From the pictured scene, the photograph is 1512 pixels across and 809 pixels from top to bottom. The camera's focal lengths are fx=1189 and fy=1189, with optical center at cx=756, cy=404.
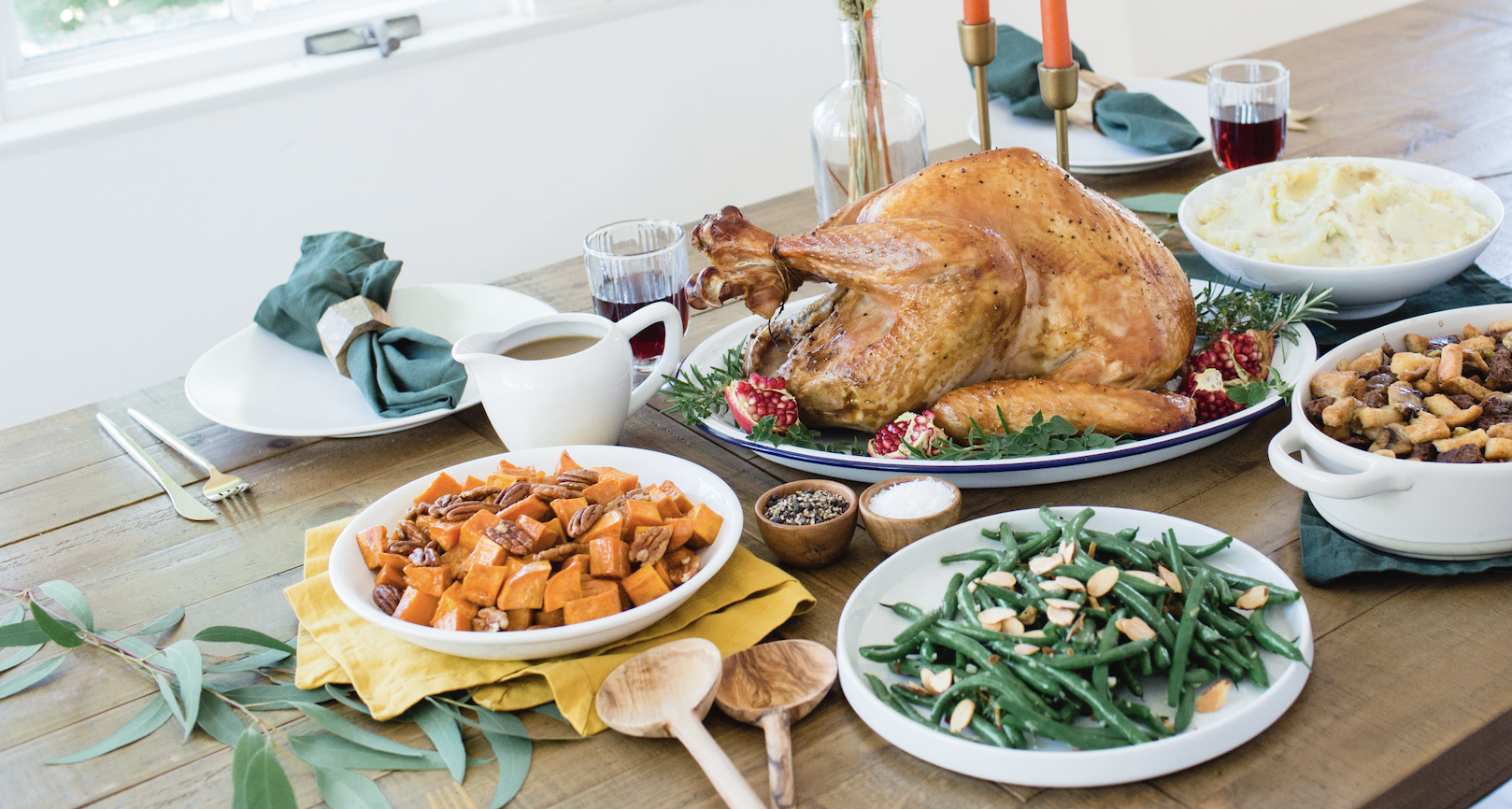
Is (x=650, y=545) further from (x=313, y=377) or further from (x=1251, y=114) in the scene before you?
(x=1251, y=114)

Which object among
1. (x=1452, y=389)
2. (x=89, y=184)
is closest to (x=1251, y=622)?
(x=1452, y=389)

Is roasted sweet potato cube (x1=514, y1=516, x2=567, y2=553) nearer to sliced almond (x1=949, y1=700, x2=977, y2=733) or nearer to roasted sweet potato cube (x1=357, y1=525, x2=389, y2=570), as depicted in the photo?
roasted sweet potato cube (x1=357, y1=525, x2=389, y2=570)

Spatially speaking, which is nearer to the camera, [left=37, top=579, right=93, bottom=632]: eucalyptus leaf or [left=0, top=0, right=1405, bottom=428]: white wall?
[left=37, top=579, right=93, bottom=632]: eucalyptus leaf

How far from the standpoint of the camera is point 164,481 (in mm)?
1637

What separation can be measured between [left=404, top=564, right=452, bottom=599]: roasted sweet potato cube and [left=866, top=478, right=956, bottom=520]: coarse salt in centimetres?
45

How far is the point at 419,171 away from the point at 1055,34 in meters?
2.74

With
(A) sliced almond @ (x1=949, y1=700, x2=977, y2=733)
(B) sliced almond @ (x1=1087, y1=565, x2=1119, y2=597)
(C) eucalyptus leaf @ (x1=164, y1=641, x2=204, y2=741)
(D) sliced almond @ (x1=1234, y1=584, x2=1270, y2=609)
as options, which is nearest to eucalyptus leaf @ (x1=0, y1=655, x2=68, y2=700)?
(C) eucalyptus leaf @ (x1=164, y1=641, x2=204, y2=741)

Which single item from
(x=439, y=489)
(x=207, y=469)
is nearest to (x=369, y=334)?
(x=207, y=469)

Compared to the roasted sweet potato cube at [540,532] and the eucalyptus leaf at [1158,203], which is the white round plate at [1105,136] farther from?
the roasted sweet potato cube at [540,532]

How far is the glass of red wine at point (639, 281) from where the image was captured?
178 cm

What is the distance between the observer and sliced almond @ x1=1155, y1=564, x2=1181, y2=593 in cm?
106

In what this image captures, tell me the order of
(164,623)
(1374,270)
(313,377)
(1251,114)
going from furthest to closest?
1. (1251,114)
2. (313,377)
3. (1374,270)
4. (164,623)

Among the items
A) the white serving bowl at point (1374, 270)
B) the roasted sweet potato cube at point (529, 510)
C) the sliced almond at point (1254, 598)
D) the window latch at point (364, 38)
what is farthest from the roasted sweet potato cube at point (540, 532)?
the window latch at point (364, 38)

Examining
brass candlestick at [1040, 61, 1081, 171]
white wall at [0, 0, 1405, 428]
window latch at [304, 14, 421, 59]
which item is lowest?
white wall at [0, 0, 1405, 428]
